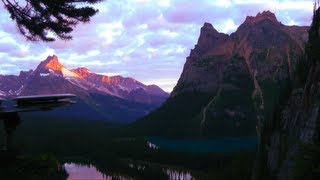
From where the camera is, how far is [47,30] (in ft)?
51.4

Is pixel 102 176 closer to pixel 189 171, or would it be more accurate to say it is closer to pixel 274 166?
pixel 189 171

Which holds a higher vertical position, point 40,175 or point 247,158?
point 40,175

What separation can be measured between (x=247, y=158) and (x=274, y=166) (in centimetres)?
3166

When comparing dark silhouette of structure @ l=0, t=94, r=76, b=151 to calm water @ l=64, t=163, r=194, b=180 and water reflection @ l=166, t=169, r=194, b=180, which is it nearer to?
calm water @ l=64, t=163, r=194, b=180

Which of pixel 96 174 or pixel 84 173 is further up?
pixel 96 174

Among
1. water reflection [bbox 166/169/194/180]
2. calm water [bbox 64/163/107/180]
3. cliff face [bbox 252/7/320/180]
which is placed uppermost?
cliff face [bbox 252/7/320/180]

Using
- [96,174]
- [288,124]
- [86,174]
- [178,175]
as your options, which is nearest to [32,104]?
[288,124]

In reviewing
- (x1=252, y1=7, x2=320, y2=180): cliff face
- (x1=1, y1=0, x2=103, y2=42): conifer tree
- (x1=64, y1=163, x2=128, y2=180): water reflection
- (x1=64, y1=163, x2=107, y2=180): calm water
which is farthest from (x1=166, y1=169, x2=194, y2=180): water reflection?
(x1=1, y1=0, x2=103, y2=42): conifer tree

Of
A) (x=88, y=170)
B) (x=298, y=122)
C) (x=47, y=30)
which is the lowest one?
(x=88, y=170)

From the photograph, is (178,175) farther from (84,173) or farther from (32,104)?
(32,104)

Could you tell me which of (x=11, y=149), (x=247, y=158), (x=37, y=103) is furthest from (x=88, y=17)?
(x=247, y=158)

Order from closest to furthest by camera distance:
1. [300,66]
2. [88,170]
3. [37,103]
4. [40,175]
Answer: [37,103]
[40,175]
[300,66]
[88,170]

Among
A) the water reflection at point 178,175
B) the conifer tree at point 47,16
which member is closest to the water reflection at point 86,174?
the water reflection at point 178,175

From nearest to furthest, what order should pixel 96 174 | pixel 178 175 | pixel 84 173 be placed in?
→ 1. pixel 178 175
2. pixel 96 174
3. pixel 84 173
